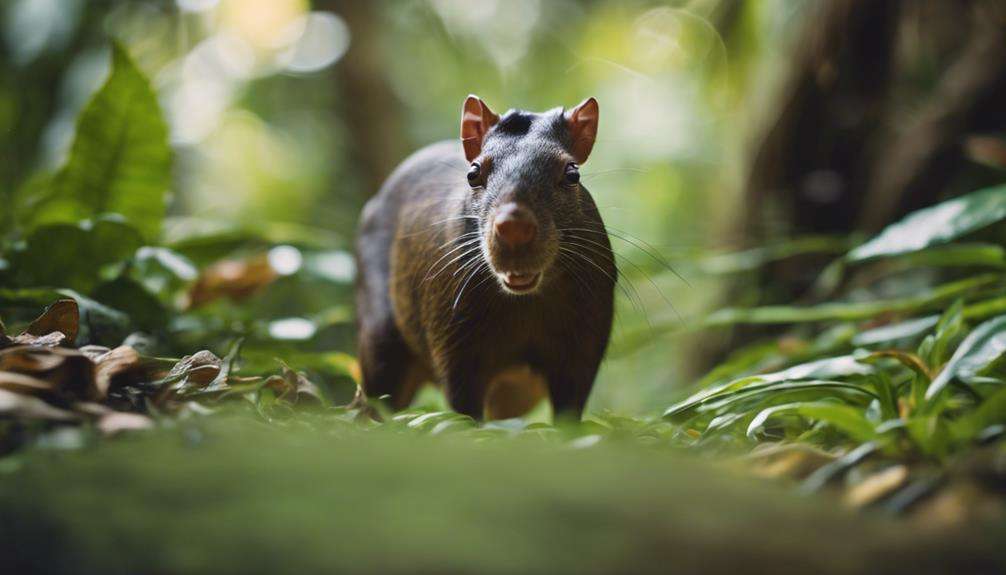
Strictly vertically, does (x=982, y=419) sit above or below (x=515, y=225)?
below

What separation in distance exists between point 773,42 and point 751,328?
5.63 ft

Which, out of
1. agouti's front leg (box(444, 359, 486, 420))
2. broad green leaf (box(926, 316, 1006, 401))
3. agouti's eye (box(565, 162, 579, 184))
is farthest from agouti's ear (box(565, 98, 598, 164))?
broad green leaf (box(926, 316, 1006, 401))

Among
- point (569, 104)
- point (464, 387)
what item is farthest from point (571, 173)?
point (569, 104)

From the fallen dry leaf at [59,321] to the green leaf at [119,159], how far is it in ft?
4.16

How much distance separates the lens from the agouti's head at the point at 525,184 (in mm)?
2568

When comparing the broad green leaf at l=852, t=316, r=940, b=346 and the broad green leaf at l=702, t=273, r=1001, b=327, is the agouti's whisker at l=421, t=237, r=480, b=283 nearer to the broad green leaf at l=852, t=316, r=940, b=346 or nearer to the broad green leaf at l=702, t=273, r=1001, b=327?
the broad green leaf at l=702, t=273, r=1001, b=327

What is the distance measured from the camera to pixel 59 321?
8.05 ft

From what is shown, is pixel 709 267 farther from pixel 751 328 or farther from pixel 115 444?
pixel 115 444

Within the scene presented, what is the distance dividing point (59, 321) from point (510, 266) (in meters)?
1.30

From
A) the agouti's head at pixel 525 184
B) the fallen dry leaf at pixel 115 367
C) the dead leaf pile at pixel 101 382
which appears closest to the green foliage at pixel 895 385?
the agouti's head at pixel 525 184

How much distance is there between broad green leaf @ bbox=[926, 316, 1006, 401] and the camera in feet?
7.57

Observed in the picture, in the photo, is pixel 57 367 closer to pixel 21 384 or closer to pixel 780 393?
pixel 21 384

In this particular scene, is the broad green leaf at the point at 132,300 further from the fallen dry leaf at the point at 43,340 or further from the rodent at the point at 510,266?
the fallen dry leaf at the point at 43,340

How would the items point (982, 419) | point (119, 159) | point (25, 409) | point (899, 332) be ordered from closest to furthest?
1. point (25, 409)
2. point (982, 419)
3. point (899, 332)
4. point (119, 159)
